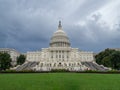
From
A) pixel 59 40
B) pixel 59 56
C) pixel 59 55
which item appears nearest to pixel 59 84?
pixel 59 56

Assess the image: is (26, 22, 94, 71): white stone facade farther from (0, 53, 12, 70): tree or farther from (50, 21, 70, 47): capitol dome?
(0, 53, 12, 70): tree

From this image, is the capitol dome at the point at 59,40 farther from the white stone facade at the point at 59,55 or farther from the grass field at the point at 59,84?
the grass field at the point at 59,84

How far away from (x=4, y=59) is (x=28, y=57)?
57.3 m

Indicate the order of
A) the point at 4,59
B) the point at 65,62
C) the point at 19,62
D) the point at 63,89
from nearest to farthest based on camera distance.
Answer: the point at 63,89
the point at 4,59
the point at 65,62
the point at 19,62

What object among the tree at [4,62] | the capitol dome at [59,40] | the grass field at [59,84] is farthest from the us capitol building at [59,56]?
the grass field at [59,84]

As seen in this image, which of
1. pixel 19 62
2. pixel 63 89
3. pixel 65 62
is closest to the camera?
pixel 63 89

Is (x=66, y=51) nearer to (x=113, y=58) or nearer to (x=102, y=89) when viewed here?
(x=113, y=58)

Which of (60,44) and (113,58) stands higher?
(60,44)

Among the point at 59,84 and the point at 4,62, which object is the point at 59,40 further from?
the point at 59,84

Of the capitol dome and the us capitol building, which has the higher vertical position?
the capitol dome

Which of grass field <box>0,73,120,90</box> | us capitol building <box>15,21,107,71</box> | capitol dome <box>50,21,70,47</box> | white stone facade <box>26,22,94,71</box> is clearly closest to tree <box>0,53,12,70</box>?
us capitol building <box>15,21,107,71</box>

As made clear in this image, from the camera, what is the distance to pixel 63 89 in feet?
46.8

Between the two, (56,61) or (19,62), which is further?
(19,62)

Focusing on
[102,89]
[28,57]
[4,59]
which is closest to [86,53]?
[28,57]
